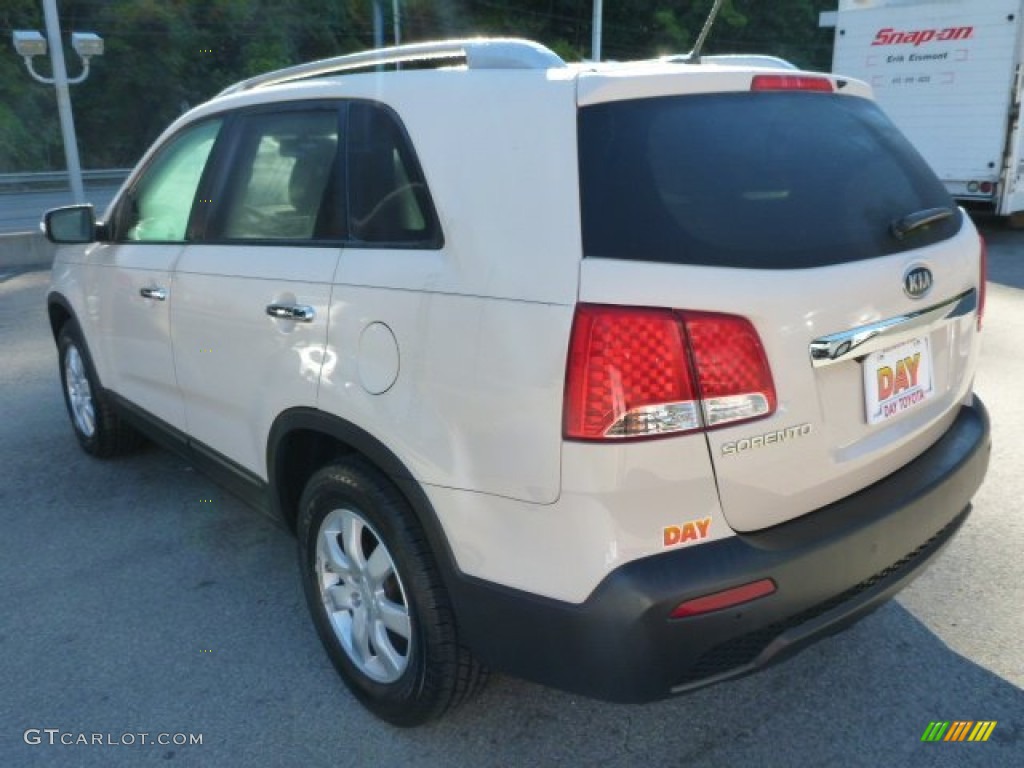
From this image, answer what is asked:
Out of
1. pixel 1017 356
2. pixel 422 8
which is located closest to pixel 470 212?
pixel 1017 356

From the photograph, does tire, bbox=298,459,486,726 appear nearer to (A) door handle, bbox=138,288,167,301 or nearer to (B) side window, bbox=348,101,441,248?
(B) side window, bbox=348,101,441,248

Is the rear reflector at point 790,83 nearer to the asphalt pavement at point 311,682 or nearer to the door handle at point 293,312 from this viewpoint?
the door handle at point 293,312

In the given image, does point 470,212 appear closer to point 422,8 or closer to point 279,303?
point 279,303

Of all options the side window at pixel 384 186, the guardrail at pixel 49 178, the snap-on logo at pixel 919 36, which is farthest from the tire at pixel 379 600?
the guardrail at pixel 49 178

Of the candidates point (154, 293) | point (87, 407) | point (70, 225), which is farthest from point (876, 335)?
point (87, 407)

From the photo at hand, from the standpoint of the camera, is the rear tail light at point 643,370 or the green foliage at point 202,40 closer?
the rear tail light at point 643,370

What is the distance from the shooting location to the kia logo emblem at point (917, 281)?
7.30ft

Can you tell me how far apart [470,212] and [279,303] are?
0.85 metres

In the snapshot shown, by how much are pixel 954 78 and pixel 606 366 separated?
1278cm

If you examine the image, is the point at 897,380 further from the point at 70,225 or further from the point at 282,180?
the point at 70,225

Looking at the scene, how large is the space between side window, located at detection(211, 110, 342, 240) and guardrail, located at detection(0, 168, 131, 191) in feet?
45.1

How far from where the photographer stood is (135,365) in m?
3.87

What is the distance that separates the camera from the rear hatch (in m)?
1.93

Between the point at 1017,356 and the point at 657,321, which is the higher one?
the point at 657,321
